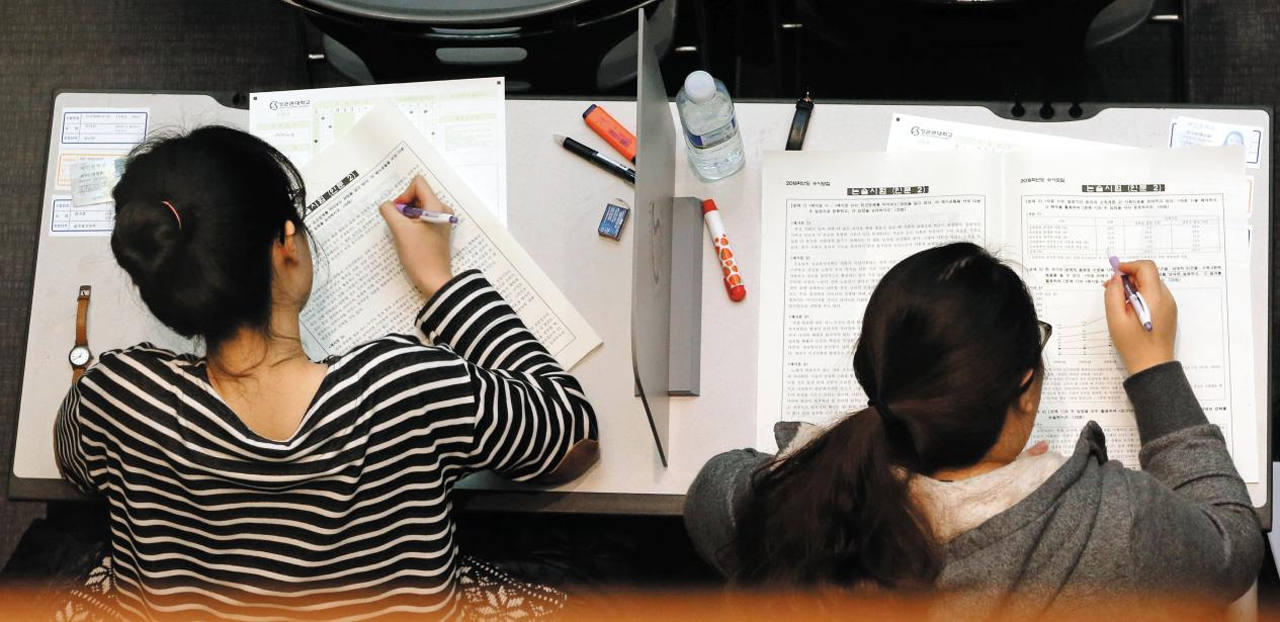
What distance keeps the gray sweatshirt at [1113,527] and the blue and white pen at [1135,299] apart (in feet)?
0.17

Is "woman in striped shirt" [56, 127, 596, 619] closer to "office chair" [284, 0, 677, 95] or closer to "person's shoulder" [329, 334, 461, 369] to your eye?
"person's shoulder" [329, 334, 461, 369]

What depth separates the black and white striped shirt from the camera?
46.8 inches

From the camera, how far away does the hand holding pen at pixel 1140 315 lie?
1.29 metres

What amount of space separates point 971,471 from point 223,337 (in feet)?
2.38

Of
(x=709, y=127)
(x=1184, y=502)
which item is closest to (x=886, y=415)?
(x=1184, y=502)

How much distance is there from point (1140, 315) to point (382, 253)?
0.84 metres

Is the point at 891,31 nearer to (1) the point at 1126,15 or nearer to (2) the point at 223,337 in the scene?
(1) the point at 1126,15

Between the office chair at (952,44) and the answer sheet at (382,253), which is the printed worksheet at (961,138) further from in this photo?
the answer sheet at (382,253)

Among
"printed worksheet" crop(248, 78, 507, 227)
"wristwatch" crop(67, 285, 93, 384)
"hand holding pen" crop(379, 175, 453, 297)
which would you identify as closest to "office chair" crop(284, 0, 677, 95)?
"printed worksheet" crop(248, 78, 507, 227)

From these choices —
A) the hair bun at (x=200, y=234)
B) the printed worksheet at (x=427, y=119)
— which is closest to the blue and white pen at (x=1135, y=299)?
the printed worksheet at (x=427, y=119)

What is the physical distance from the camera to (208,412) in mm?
1188

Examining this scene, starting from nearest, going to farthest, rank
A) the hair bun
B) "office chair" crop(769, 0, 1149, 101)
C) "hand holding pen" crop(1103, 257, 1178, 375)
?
the hair bun, "hand holding pen" crop(1103, 257, 1178, 375), "office chair" crop(769, 0, 1149, 101)

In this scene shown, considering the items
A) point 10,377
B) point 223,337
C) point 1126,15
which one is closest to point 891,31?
point 1126,15

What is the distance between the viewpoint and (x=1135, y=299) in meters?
1.30
